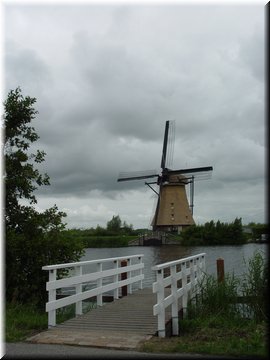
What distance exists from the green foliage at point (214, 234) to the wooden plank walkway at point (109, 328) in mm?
55183

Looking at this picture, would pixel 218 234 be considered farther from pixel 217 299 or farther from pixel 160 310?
pixel 160 310

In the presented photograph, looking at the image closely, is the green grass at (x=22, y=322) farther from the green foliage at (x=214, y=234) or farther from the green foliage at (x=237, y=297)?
the green foliage at (x=214, y=234)

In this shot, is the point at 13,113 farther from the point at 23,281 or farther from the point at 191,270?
the point at 191,270

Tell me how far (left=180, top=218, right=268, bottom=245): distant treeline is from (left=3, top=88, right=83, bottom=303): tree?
53636 millimetres

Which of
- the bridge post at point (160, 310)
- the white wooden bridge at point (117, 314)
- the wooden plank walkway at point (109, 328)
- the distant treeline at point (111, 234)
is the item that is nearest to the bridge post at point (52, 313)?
the white wooden bridge at point (117, 314)

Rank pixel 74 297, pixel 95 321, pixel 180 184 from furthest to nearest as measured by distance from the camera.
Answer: pixel 180 184 < pixel 74 297 < pixel 95 321

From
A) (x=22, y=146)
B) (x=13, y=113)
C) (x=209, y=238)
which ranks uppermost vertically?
(x=13, y=113)

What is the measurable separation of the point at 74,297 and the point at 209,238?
199 ft

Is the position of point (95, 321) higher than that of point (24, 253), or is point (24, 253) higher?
point (24, 253)

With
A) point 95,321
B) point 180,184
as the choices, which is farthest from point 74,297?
point 180,184

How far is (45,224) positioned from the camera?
11938mm

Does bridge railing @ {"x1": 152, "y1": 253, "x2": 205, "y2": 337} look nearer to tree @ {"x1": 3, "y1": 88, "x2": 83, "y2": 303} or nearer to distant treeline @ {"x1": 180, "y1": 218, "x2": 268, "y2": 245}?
tree @ {"x1": 3, "y1": 88, "x2": 83, "y2": 303}

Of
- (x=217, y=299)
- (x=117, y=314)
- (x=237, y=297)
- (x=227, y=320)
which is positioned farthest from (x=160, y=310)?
(x=237, y=297)

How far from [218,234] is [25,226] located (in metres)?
60.3
